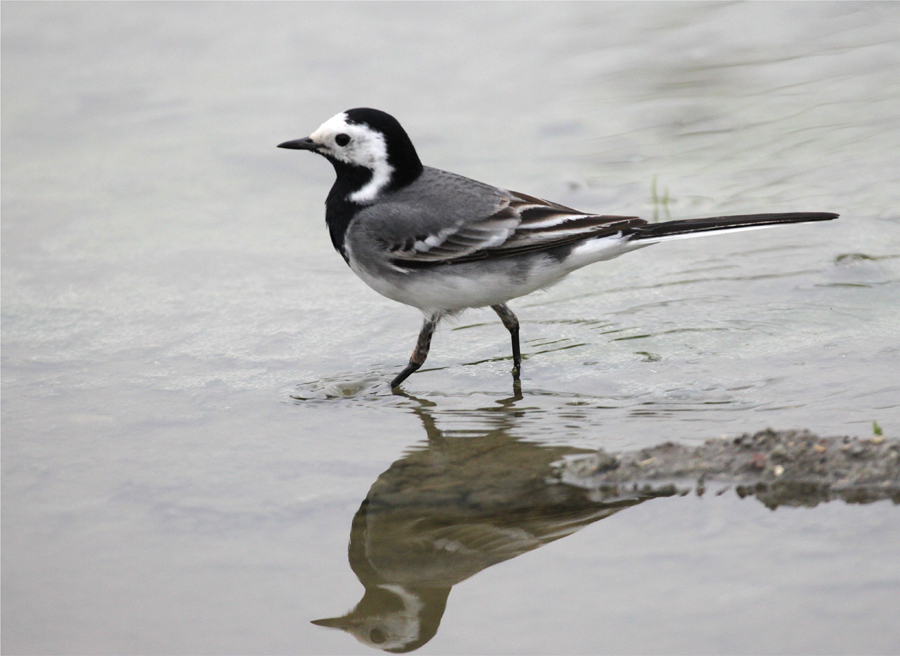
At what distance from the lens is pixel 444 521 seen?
13.6 ft

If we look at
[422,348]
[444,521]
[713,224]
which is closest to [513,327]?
[422,348]

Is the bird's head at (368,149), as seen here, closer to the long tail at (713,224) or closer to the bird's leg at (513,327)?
the bird's leg at (513,327)

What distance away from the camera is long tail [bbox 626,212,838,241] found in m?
5.12

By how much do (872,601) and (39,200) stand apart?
762 centimetres

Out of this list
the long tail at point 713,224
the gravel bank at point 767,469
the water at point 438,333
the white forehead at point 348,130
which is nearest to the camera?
the water at point 438,333

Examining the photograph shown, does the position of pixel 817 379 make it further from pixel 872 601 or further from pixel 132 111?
pixel 132 111

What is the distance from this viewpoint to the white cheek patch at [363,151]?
5.91 meters

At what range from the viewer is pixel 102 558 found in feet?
13.4

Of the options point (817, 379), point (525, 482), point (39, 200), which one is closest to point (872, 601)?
point (525, 482)

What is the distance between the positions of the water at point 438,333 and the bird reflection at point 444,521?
1.0 inches

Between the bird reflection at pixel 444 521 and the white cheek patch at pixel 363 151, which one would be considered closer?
the bird reflection at pixel 444 521

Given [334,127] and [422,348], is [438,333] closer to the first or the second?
[422,348]

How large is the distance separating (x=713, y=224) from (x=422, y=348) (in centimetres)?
176

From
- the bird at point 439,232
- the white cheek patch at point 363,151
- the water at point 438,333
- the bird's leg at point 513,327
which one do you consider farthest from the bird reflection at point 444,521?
the white cheek patch at point 363,151
